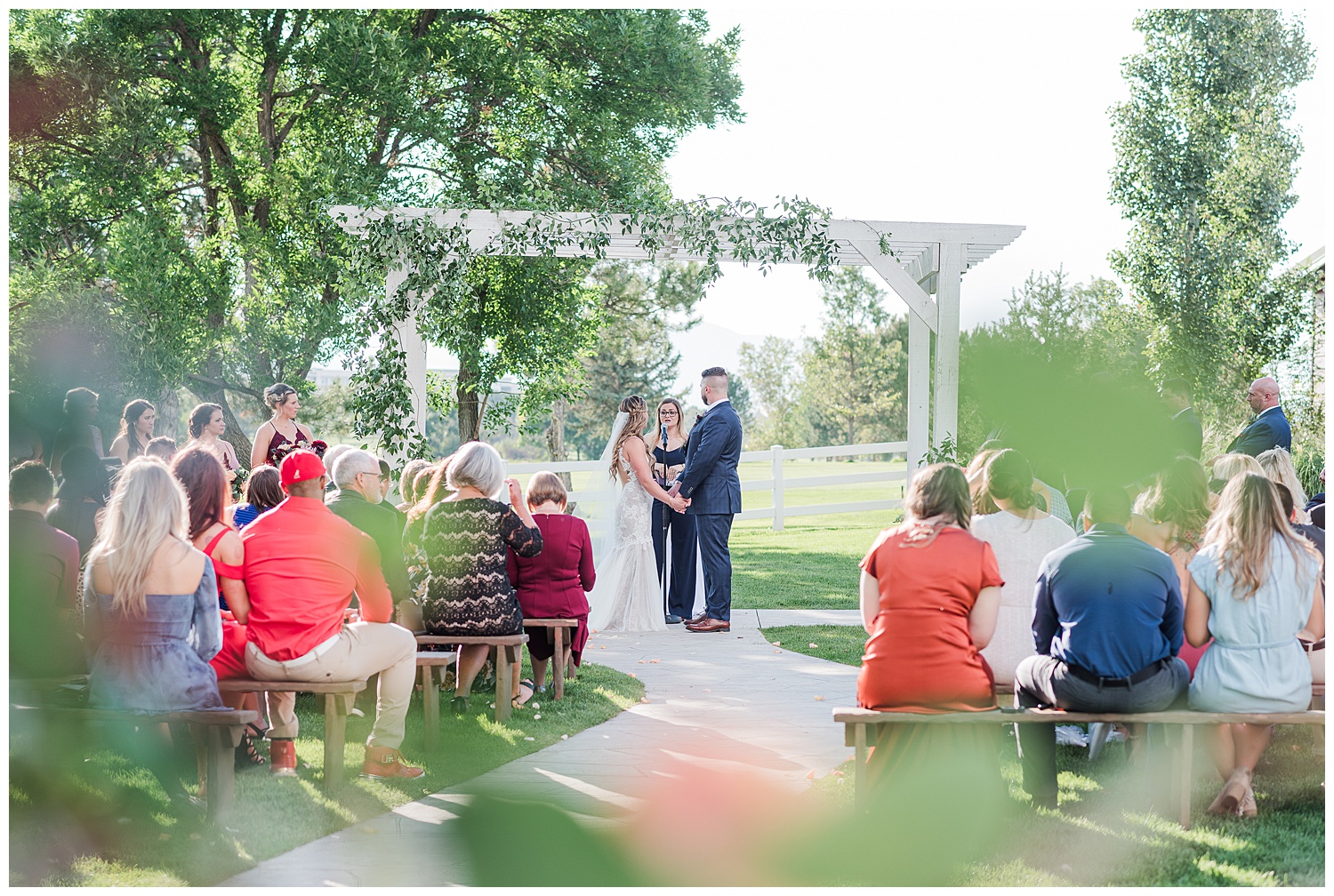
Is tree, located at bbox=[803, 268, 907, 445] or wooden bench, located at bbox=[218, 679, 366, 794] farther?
tree, located at bbox=[803, 268, 907, 445]

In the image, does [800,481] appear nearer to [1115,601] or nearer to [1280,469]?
[1280,469]

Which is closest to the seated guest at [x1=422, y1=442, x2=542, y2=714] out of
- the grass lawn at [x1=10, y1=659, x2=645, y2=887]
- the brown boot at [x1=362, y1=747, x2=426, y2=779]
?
the grass lawn at [x1=10, y1=659, x2=645, y2=887]

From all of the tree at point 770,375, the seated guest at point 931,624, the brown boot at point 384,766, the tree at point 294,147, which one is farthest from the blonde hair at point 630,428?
the tree at point 770,375

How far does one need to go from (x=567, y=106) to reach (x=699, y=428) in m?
8.16

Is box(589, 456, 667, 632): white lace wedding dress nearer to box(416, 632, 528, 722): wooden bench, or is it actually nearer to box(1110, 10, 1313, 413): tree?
box(416, 632, 528, 722): wooden bench

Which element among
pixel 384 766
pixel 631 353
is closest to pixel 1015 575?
pixel 384 766

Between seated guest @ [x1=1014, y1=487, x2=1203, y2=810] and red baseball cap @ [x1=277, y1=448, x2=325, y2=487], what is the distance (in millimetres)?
2834

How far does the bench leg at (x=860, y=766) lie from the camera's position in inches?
154

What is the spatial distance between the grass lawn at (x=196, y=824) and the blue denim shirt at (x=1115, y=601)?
2.48m

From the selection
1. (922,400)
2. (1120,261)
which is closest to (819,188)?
(922,400)

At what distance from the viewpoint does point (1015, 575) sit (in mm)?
4660

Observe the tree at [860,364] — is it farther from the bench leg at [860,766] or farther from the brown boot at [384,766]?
the bench leg at [860,766]

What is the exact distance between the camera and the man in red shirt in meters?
4.46

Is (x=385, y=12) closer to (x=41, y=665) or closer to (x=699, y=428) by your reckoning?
(x=699, y=428)
